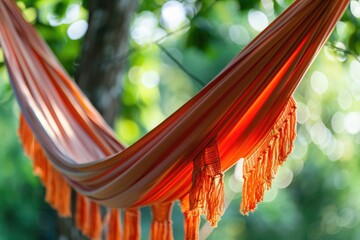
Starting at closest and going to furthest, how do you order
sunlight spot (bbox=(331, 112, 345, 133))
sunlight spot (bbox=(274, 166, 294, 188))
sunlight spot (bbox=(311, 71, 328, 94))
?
sunlight spot (bbox=(311, 71, 328, 94)) → sunlight spot (bbox=(331, 112, 345, 133)) → sunlight spot (bbox=(274, 166, 294, 188))

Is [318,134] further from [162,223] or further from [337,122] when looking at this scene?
[162,223]

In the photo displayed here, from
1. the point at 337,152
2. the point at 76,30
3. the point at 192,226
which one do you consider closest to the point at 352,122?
the point at 337,152

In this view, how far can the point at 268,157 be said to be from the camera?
1.68 metres

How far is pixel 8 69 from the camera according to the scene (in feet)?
7.20

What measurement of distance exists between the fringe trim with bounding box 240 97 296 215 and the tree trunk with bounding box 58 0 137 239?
89 cm

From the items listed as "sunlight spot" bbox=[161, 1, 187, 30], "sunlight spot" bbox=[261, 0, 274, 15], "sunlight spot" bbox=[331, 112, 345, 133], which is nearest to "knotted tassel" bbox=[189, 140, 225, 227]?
"sunlight spot" bbox=[261, 0, 274, 15]

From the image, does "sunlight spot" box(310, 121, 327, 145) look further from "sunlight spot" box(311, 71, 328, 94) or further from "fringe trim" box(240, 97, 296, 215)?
"fringe trim" box(240, 97, 296, 215)

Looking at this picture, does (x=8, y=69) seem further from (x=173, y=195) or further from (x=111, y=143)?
(x=173, y=195)

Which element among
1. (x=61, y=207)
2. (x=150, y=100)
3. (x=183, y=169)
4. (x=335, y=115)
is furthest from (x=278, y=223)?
(x=183, y=169)

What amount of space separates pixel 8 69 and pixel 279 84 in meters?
0.83

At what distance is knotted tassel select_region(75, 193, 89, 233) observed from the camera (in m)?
2.30

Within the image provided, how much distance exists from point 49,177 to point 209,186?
0.81m

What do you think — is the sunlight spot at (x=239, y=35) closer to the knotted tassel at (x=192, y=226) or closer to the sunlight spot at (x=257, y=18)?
the sunlight spot at (x=257, y=18)

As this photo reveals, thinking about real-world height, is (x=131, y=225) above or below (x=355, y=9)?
below
